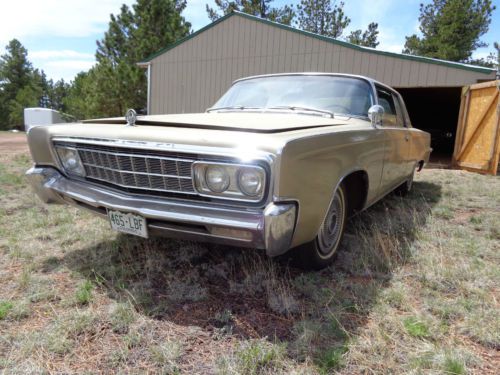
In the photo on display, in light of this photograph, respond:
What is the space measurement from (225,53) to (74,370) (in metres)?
11.6

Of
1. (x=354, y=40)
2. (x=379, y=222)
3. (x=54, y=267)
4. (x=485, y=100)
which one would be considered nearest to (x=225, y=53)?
(x=485, y=100)

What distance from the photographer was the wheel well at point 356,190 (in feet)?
9.73

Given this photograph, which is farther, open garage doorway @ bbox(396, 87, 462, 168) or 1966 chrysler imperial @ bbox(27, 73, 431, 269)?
open garage doorway @ bbox(396, 87, 462, 168)

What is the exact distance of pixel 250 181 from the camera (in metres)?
1.97

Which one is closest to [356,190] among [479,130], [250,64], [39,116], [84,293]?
[84,293]

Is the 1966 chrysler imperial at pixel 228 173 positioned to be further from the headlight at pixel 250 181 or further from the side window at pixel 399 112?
the side window at pixel 399 112

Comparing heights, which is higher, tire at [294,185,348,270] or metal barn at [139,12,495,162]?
metal barn at [139,12,495,162]

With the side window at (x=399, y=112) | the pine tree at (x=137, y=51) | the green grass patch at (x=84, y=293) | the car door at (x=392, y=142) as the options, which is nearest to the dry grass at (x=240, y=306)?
the green grass patch at (x=84, y=293)

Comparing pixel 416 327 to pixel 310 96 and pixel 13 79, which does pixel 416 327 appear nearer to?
pixel 310 96

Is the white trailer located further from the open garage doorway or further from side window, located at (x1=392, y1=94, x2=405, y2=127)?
side window, located at (x1=392, y1=94, x2=405, y2=127)

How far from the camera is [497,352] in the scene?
72.8 inches

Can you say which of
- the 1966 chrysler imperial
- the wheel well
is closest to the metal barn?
the 1966 chrysler imperial

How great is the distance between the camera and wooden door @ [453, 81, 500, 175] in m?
8.15

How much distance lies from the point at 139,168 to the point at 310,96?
1739mm
